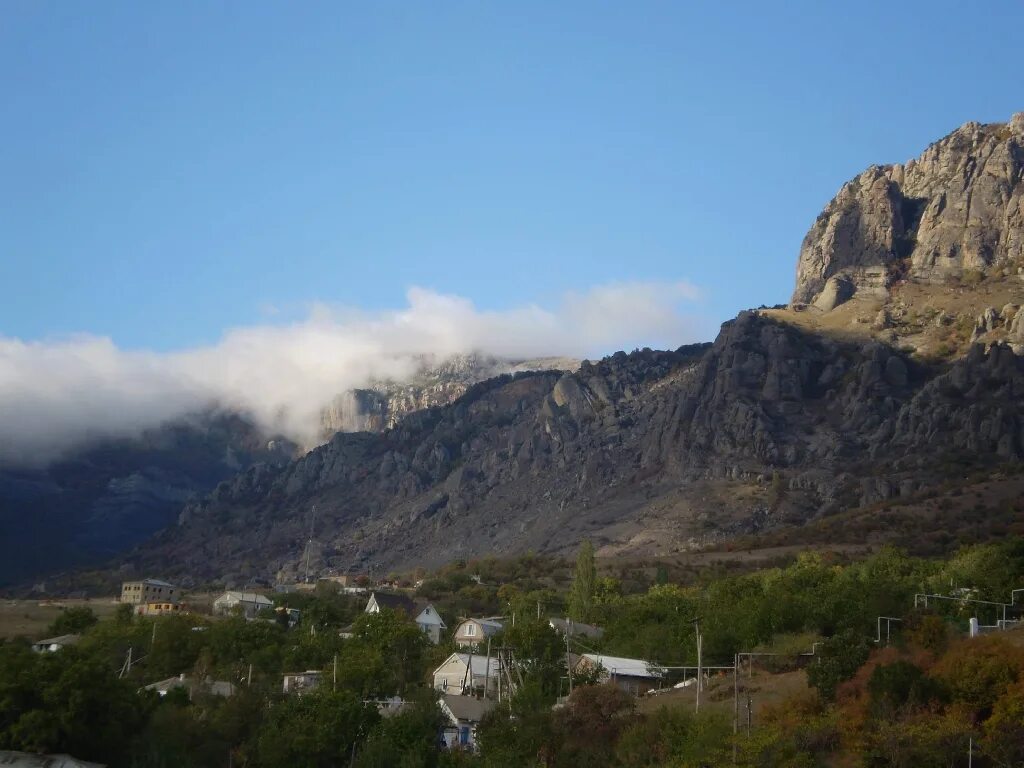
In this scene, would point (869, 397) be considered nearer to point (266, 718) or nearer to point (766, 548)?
point (766, 548)

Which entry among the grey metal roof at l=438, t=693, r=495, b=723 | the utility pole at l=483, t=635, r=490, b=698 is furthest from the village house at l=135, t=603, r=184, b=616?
the grey metal roof at l=438, t=693, r=495, b=723

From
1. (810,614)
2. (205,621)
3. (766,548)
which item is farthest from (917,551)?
(205,621)


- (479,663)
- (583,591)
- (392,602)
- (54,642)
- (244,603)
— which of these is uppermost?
(583,591)

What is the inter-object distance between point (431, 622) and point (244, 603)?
24.4 metres

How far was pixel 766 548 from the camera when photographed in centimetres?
13700

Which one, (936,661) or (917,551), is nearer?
(936,661)

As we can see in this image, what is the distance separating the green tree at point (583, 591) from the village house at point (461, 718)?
34.6m

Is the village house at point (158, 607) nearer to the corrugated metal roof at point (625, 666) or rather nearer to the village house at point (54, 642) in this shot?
the village house at point (54, 642)

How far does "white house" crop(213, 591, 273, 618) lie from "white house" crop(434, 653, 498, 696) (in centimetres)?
4048

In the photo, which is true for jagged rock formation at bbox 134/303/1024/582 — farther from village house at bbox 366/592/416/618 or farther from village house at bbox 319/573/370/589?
village house at bbox 366/592/416/618

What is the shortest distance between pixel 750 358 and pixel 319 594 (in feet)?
288

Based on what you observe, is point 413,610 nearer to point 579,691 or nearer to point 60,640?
point 60,640

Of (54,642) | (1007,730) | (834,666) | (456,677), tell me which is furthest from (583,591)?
(1007,730)

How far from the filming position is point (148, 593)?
151750mm
